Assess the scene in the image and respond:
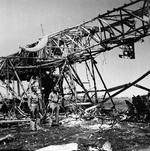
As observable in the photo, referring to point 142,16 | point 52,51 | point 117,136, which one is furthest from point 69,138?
point 52,51

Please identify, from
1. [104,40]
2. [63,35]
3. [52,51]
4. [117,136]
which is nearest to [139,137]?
[117,136]

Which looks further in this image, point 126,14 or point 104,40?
point 104,40

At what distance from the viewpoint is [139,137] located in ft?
29.0

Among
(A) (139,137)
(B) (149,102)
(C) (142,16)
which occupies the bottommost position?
(A) (139,137)

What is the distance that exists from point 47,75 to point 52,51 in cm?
218

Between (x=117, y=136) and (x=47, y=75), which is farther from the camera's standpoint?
(x=47, y=75)

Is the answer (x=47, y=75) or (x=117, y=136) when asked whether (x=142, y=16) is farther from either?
(x=47, y=75)

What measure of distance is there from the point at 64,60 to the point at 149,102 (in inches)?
219

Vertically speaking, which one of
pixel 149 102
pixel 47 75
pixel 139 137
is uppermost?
pixel 47 75

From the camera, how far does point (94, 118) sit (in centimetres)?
1467

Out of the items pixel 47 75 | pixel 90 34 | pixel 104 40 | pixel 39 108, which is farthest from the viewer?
pixel 47 75

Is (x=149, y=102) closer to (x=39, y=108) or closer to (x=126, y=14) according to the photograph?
(x=126, y=14)

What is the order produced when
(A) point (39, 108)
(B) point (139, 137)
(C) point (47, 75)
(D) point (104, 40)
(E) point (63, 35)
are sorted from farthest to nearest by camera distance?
(C) point (47, 75)
(A) point (39, 108)
(E) point (63, 35)
(D) point (104, 40)
(B) point (139, 137)

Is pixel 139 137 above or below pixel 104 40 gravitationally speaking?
below
